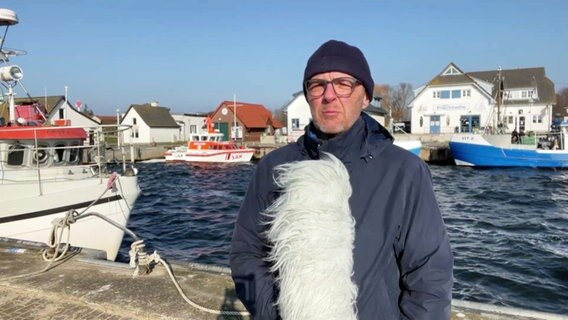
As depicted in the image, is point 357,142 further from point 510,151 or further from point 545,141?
point 545,141

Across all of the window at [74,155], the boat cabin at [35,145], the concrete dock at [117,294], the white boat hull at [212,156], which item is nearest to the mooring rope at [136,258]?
the concrete dock at [117,294]

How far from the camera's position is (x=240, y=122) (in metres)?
55.4

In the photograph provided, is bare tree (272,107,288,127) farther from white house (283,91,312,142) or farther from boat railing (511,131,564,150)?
boat railing (511,131,564,150)

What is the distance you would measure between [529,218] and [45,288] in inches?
563

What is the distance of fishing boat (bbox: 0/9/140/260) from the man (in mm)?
6181

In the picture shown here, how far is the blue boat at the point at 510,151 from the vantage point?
29.8 meters

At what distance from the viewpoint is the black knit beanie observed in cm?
179

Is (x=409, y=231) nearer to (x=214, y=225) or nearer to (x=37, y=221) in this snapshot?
(x=37, y=221)

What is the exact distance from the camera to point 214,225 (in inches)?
520

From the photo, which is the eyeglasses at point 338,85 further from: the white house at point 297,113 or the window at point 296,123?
the window at point 296,123

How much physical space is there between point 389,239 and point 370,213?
0.13 m

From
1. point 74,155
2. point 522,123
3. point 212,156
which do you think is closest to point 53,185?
point 74,155

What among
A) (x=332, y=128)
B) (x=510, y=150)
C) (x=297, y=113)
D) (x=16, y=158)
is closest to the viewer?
(x=332, y=128)

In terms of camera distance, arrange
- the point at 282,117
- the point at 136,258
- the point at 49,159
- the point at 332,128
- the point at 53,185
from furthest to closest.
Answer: the point at 282,117 → the point at 49,159 → the point at 53,185 → the point at 136,258 → the point at 332,128
